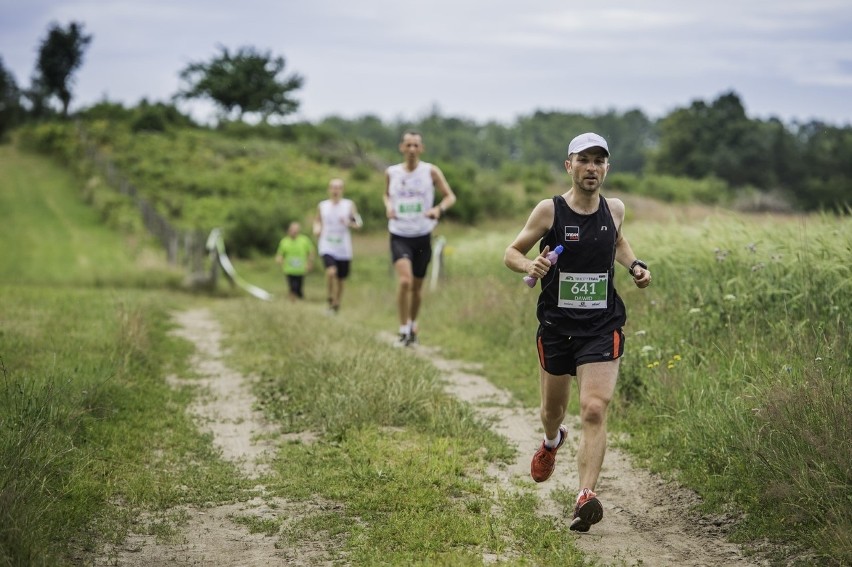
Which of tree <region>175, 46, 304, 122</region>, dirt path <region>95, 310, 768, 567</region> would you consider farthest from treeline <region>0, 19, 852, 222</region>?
dirt path <region>95, 310, 768, 567</region>

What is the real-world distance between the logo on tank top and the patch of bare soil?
5.36 feet

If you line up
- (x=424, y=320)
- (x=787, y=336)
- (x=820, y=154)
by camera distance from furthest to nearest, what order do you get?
1. (x=820, y=154)
2. (x=424, y=320)
3. (x=787, y=336)

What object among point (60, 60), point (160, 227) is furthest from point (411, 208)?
point (60, 60)

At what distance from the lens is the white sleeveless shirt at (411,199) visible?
464 inches

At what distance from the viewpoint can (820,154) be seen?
7431cm

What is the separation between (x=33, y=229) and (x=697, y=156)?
2238 inches

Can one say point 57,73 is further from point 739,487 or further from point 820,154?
point 739,487

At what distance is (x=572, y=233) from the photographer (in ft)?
18.1

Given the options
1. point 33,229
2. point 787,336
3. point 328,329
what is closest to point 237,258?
point 33,229

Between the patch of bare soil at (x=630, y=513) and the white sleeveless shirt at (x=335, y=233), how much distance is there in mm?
7865

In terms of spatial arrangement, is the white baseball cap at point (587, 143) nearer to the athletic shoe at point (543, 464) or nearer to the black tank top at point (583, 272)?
the black tank top at point (583, 272)

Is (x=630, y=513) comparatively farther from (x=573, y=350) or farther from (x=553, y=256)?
(x=553, y=256)

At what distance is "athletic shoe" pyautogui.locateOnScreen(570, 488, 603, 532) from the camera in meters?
5.02

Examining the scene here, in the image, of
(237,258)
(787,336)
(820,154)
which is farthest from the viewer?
(820,154)
